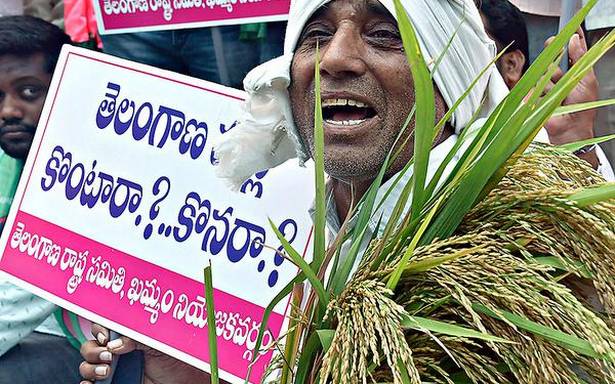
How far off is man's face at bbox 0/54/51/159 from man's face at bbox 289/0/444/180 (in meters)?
2.26

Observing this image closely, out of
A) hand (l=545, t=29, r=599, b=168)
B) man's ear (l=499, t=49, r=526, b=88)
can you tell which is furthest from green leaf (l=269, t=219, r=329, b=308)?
man's ear (l=499, t=49, r=526, b=88)

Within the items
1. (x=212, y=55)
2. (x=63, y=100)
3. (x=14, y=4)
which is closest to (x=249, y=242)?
(x=63, y=100)

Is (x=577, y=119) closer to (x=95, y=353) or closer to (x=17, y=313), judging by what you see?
(x=95, y=353)

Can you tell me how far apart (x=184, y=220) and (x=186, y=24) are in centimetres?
90

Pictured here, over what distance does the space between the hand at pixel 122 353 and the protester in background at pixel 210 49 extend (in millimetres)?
876

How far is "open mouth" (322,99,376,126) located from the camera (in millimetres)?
1919

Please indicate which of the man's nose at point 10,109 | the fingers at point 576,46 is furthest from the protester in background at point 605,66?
the man's nose at point 10,109

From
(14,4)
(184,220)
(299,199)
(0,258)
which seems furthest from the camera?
(14,4)

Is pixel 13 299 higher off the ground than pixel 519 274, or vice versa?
pixel 519 274

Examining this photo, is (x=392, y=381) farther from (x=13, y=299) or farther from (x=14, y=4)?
(x=14, y=4)

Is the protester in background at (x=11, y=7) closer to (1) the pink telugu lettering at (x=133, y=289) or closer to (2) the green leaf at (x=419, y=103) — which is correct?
(1) the pink telugu lettering at (x=133, y=289)

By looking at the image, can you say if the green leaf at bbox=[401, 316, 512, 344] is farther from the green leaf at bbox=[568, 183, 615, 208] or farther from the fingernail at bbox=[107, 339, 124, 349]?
the fingernail at bbox=[107, 339, 124, 349]

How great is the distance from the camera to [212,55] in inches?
133

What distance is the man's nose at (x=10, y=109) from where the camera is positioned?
155 inches
